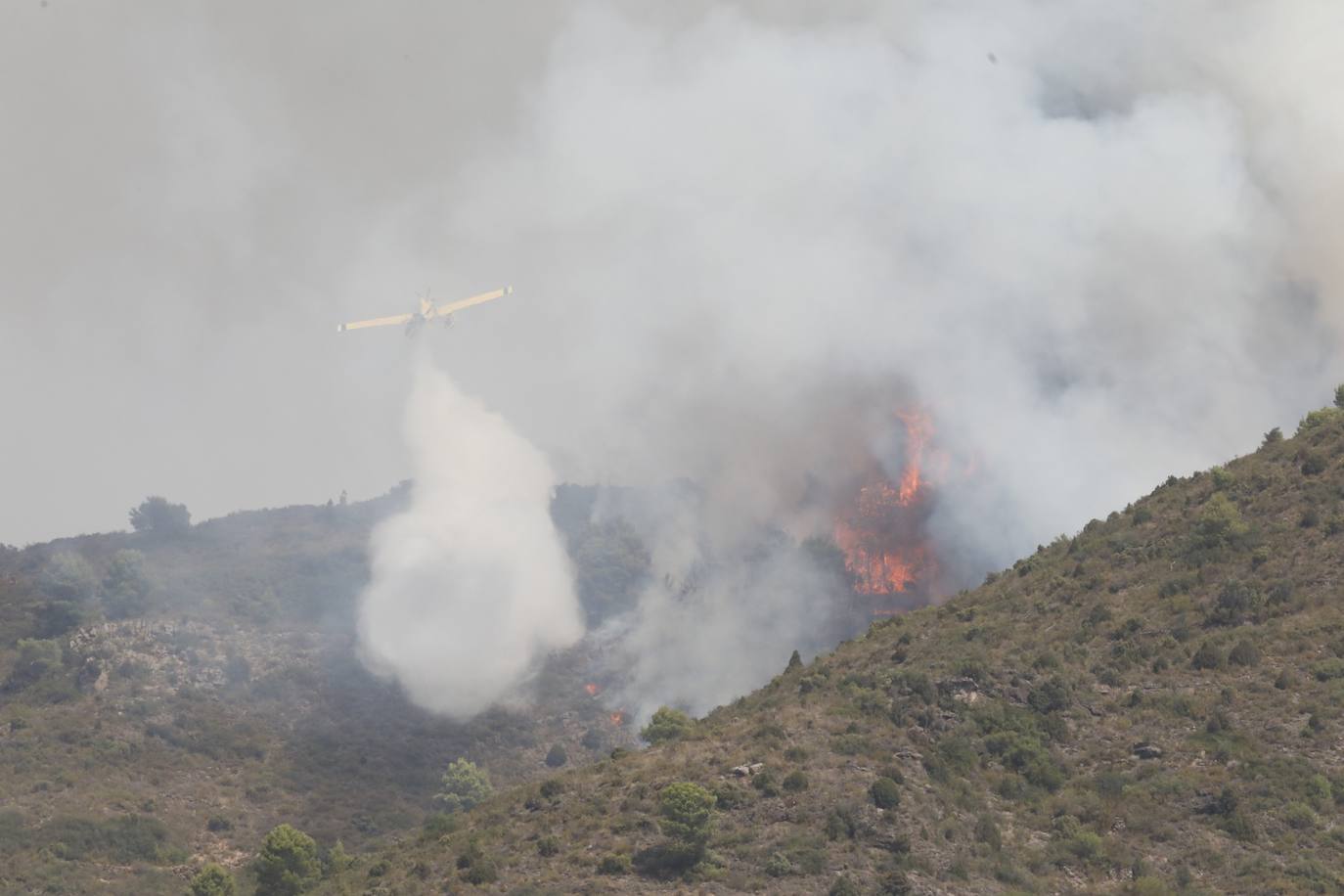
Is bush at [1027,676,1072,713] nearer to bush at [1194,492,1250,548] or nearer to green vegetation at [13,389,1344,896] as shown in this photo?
green vegetation at [13,389,1344,896]

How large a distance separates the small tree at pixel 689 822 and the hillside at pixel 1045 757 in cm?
60

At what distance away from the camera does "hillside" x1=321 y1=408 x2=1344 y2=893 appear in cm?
9000

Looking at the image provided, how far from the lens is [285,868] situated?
126688 mm

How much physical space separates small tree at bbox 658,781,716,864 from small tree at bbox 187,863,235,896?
48915 millimetres

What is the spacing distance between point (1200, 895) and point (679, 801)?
1231 inches

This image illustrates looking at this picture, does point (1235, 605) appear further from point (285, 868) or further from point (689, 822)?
point (285, 868)

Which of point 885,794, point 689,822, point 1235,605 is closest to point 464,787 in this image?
point 689,822

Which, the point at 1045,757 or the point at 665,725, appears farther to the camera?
the point at 665,725

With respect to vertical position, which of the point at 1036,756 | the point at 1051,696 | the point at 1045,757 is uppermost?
the point at 1051,696

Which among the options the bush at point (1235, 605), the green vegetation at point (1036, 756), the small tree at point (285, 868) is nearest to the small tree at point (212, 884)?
the green vegetation at point (1036, 756)

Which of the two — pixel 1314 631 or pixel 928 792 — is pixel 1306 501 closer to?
pixel 1314 631

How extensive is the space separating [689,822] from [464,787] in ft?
→ 351

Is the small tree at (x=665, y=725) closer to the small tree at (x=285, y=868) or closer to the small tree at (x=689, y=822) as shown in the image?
the small tree at (x=285, y=868)

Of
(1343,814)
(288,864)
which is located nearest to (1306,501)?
(1343,814)
